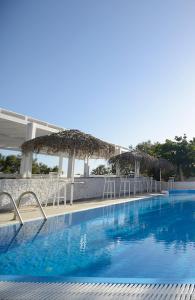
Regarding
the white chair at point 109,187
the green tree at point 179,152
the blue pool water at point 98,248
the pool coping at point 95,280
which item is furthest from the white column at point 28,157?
the green tree at point 179,152

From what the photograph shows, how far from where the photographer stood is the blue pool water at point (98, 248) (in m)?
5.16

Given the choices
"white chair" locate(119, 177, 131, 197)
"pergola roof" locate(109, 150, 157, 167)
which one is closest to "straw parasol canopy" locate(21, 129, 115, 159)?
"white chair" locate(119, 177, 131, 197)

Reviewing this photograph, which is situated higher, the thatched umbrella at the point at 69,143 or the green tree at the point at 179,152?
the green tree at the point at 179,152

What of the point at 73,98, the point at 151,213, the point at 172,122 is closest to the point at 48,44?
the point at 73,98

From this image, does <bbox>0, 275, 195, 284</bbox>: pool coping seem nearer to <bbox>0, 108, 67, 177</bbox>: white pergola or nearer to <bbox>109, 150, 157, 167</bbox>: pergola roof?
<bbox>0, 108, 67, 177</bbox>: white pergola

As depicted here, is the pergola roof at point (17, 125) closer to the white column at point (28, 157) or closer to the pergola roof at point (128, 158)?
the white column at point (28, 157)

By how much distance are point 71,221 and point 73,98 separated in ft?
28.3

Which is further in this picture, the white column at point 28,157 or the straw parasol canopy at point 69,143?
the white column at point 28,157

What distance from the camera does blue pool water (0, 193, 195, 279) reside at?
16.9 ft

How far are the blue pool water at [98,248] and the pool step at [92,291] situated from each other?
35.4 inches

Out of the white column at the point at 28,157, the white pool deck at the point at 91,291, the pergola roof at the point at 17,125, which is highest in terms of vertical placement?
the pergola roof at the point at 17,125

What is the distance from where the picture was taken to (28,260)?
5766 millimetres

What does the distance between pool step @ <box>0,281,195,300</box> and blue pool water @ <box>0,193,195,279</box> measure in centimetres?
90

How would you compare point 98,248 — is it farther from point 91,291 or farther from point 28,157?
point 28,157
